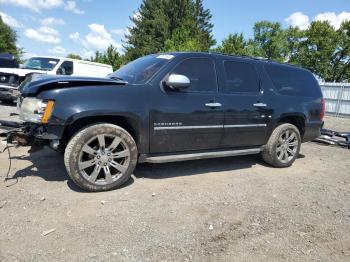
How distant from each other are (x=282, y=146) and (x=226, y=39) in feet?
84.9

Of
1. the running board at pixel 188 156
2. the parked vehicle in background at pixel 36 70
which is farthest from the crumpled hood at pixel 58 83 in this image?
the parked vehicle in background at pixel 36 70

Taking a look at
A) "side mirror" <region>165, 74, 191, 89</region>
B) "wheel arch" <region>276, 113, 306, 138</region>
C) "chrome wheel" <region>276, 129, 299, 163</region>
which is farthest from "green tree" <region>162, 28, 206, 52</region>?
"side mirror" <region>165, 74, 191, 89</region>

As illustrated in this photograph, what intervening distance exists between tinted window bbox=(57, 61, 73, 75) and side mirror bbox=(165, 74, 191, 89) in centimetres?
958

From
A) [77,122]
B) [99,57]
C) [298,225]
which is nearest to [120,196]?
[77,122]

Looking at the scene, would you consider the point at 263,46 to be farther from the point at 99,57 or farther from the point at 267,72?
the point at 267,72

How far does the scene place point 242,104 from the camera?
5.47m

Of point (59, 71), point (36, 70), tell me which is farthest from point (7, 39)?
point (59, 71)

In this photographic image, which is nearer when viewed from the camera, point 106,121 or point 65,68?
point 106,121

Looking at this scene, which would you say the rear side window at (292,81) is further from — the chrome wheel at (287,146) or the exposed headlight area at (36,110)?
the exposed headlight area at (36,110)

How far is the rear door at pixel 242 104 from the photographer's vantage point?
5348 millimetres

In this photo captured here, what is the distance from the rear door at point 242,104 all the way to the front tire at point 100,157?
1.68m

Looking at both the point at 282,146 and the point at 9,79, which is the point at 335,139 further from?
the point at 9,79

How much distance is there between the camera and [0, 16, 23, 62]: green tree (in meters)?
51.1

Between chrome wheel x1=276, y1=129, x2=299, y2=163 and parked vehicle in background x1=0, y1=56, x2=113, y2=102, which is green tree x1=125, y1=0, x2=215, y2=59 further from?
chrome wheel x1=276, y1=129, x2=299, y2=163
